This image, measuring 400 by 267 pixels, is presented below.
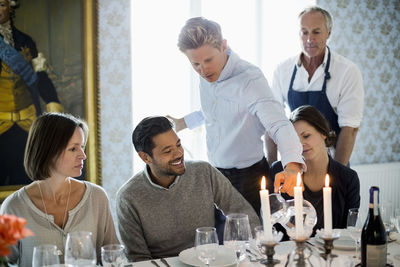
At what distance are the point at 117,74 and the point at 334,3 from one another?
201cm

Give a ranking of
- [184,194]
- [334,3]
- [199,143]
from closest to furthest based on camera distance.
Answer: [184,194] < [199,143] < [334,3]

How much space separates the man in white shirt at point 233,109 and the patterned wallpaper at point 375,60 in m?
2.16

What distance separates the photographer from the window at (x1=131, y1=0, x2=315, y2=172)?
391 cm

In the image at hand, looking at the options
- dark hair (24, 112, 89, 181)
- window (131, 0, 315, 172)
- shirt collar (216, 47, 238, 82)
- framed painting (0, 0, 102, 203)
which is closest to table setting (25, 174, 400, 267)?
dark hair (24, 112, 89, 181)

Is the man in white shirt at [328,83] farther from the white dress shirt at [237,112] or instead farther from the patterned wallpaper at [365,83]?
the patterned wallpaper at [365,83]

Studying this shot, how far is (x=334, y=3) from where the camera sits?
4.41 meters

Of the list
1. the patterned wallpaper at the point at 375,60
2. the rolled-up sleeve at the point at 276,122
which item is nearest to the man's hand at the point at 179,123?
the rolled-up sleeve at the point at 276,122

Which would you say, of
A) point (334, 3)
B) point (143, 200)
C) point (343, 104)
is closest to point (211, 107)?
point (143, 200)

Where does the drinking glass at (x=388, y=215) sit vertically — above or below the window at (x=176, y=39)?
below

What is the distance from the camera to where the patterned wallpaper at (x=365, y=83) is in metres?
3.69

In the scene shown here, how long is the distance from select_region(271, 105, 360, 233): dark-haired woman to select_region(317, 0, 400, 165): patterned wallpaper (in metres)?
1.98

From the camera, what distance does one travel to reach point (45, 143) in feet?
6.89

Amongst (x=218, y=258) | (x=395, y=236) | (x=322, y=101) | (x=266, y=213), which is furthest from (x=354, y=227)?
(x=322, y=101)

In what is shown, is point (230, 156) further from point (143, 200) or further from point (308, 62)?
point (308, 62)
